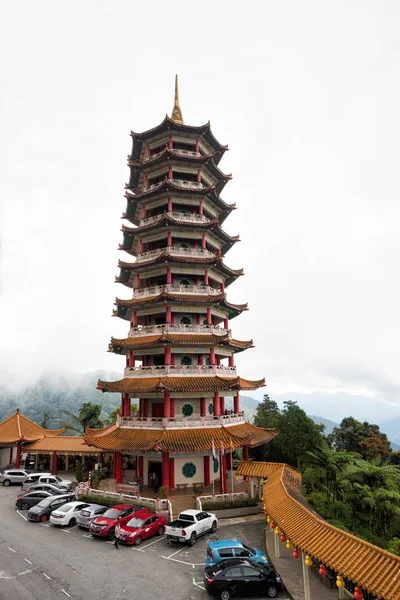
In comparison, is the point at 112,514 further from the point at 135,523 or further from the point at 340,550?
the point at 340,550

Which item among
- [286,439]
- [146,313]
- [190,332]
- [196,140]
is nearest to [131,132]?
[196,140]

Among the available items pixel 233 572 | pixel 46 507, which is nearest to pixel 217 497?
pixel 233 572

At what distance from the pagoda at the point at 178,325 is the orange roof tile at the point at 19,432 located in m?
13.0

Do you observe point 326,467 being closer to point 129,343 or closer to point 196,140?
point 129,343

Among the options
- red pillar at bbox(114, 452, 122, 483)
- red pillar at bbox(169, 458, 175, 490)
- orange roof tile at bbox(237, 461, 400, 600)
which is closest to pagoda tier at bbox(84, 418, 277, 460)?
red pillar at bbox(114, 452, 122, 483)

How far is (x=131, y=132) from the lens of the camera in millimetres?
41469

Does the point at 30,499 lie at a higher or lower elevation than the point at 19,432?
lower

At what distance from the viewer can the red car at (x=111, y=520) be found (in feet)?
75.4

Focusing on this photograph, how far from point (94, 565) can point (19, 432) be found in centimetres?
2977

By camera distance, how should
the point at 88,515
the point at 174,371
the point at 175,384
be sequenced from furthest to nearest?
the point at 174,371
the point at 175,384
the point at 88,515

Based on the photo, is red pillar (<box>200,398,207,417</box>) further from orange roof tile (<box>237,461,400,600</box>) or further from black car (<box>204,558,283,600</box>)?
black car (<box>204,558,283,600</box>)

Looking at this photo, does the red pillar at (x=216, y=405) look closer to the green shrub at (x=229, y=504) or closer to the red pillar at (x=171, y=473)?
the red pillar at (x=171, y=473)

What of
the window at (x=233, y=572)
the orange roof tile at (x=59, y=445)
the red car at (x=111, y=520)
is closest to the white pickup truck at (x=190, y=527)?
the red car at (x=111, y=520)

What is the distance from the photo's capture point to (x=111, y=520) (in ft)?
78.3
